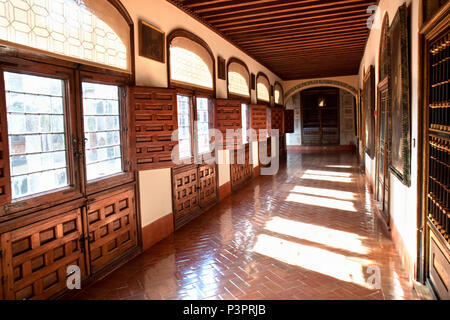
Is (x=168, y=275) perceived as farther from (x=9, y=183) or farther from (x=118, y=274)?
(x=9, y=183)

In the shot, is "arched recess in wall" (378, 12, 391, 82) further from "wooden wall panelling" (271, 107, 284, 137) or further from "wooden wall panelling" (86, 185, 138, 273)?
"wooden wall panelling" (271, 107, 284, 137)

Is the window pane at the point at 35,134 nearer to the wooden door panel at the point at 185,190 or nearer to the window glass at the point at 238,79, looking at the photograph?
the wooden door panel at the point at 185,190

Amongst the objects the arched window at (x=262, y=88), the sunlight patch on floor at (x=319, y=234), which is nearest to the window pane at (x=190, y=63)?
the sunlight patch on floor at (x=319, y=234)

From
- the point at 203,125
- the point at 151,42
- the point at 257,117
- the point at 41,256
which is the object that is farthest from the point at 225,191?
the point at 41,256

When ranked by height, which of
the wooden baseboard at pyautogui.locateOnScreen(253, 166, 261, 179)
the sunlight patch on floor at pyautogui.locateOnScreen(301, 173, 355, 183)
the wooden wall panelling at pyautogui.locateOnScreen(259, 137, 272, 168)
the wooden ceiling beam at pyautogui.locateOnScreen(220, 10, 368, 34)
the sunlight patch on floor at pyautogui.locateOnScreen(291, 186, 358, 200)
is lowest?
the sunlight patch on floor at pyautogui.locateOnScreen(291, 186, 358, 200)

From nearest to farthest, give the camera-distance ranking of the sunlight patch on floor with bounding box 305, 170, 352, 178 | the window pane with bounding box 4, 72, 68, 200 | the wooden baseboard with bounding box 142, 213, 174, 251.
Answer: the window pane with bounding box 4, 72, 68, 200, the wooden baseboard with bounding box 142, 213, 174, 251, the sunlight patch on floor with bounding box 305, 170, 352, 178

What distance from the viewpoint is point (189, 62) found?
6.00m

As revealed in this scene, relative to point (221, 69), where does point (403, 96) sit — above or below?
below

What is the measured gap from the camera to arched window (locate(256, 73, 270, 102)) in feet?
36.1

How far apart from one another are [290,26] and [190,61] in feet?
7.71

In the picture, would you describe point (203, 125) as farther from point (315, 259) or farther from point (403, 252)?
point (403, 252)

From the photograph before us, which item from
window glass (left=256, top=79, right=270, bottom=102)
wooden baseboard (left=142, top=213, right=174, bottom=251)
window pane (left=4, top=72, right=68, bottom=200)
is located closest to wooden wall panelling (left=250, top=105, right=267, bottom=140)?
window glass (left=256, top=79, right=270, bottom=102)

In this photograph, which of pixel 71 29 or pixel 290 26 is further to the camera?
pixel 290 26

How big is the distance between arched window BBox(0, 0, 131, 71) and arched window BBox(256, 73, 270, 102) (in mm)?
7121
